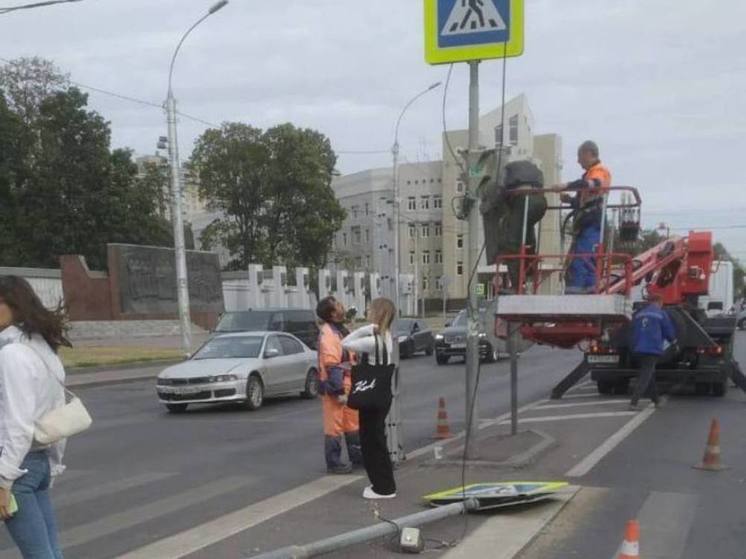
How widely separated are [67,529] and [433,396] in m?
11.8

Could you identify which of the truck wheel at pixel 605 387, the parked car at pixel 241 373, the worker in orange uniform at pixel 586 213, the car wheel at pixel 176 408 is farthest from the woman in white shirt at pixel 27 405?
the truck wheel at pixel 605 387

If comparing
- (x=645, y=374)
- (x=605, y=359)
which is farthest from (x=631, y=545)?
(x=605, y=359)

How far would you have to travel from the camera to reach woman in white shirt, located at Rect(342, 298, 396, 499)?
7930 mm

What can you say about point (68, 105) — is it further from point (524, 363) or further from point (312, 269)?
point (524, 363)

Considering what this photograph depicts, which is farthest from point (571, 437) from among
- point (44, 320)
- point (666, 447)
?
point (44, 320)

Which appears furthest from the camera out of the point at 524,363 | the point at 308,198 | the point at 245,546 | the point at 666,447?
the point at 308,198

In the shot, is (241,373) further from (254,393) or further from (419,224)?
(419,224)

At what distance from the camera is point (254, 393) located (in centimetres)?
1630

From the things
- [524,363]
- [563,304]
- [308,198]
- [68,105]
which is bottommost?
[524,363]

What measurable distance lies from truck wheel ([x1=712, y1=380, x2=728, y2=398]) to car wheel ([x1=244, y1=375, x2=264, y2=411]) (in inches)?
317

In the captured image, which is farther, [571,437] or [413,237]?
[413,237]

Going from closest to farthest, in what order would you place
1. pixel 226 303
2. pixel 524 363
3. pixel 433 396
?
pixel 433 396, pixel 524 363, pixel 226 303

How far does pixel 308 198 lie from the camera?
7375cm

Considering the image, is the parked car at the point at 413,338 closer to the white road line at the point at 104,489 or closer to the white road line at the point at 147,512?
the white road line at the point at 104,489
